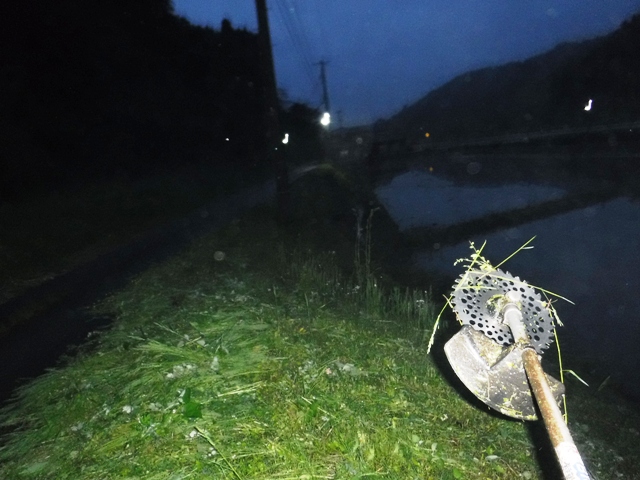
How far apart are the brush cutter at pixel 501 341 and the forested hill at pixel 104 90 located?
1339cm

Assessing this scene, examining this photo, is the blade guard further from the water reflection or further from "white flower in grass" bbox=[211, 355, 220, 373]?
the water reflection

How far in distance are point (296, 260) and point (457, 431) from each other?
5995 mm

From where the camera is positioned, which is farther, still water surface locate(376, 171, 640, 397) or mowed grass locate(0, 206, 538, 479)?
still water surface locate(376, 171, 640, 397)

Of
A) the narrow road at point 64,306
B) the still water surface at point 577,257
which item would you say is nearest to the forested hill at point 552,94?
the still water surface at point 577,257

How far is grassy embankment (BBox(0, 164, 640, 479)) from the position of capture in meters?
3.71

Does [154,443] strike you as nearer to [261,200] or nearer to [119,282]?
[119,282]

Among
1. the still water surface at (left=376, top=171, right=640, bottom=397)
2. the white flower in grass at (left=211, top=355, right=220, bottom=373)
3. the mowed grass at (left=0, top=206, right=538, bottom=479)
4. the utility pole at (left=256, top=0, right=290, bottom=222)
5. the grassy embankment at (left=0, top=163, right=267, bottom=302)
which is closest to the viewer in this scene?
the mowed grass at (left=0, top=206, right=538, bottom=479)

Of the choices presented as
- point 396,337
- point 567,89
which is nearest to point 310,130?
point 567,89

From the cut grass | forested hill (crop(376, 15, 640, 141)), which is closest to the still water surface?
the cut grass

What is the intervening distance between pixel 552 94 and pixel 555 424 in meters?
62.1

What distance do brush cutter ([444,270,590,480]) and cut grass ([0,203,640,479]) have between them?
2.00 m

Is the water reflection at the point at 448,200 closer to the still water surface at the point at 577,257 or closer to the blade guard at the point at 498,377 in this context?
the still water surface at the point at 577,257

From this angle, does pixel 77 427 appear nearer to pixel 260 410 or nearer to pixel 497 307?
pixel 260 410

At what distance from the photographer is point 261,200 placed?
21.2 meters
